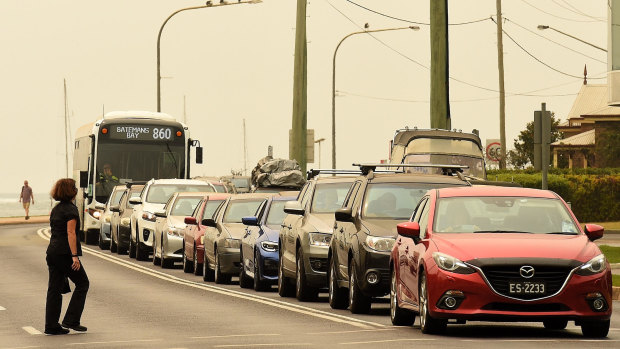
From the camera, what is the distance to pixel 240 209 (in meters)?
29.4

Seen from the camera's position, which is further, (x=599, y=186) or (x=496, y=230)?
(x=599, y=186)

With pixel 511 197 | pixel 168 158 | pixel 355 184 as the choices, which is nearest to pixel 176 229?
pixel 168 158

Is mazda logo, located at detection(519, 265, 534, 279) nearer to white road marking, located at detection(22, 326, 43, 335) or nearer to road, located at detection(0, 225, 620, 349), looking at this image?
road, located at detection(0, 225, 620, 349)

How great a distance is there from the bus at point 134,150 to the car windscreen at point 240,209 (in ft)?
45.9

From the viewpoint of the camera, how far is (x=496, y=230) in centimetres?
1645

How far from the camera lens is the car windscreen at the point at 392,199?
65.9 feet

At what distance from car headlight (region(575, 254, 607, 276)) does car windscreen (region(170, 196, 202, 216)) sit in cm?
2029

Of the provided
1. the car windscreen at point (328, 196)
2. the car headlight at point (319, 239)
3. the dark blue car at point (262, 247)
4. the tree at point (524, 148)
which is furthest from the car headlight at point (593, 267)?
the tree at point (524, 148)

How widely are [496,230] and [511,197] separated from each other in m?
0.55

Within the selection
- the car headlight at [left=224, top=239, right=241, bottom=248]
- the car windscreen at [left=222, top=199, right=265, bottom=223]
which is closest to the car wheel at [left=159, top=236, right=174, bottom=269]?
the car windscreen at [left=222, top=199, right=265, bottom=223]

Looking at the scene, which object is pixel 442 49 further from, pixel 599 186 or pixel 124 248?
pixel 599 186

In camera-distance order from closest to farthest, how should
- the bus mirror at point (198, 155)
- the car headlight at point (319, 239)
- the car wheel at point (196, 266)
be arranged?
1. the car headlight at point (319, 239)
2. the car wheel at point (196, 266)
3. the bus mirror at point (198, 155)

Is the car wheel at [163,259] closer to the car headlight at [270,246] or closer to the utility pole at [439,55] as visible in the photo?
the utility pole at [439,55]

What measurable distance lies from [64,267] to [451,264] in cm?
423
